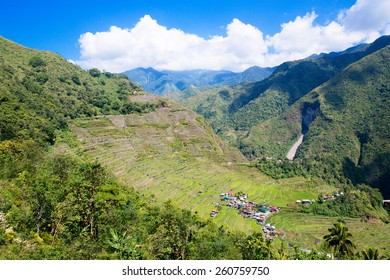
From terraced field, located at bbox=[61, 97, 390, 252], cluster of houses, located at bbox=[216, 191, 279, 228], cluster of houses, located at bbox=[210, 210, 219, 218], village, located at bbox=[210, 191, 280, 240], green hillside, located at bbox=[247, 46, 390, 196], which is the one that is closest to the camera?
cluster of houses, located at bbox=[210, 210, 219, 218]

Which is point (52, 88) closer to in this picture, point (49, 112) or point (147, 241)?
point (49, 112)

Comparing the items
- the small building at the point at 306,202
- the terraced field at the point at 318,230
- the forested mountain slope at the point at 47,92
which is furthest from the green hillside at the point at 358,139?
the forested mountain slope at the point at 47,92

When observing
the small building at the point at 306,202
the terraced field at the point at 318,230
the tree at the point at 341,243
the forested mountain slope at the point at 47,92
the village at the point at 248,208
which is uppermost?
the forested mountain slope at the point at 47,92

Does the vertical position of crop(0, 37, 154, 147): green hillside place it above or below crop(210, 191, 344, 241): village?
above

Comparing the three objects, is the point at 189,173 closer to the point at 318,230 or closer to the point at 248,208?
the point at 248,208

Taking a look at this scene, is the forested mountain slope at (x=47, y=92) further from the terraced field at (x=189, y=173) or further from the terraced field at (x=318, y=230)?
the terraced field at (x=318, y=230)

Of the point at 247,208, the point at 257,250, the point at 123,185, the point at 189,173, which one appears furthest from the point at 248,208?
the point at 257,250

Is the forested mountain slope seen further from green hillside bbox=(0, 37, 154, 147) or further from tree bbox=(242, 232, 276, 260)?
tree bbox=(242, 232, 276, 260)

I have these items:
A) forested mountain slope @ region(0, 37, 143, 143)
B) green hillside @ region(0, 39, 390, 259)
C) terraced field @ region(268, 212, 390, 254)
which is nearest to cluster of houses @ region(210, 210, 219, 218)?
green hillside @ region(0, 39, 390, 259)
